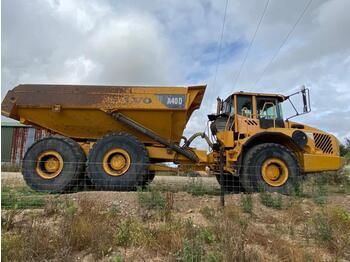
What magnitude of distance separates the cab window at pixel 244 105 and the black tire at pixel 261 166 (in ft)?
3.70

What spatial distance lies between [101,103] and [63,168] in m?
1.85

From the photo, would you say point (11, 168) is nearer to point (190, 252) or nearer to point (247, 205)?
point (247, 205)

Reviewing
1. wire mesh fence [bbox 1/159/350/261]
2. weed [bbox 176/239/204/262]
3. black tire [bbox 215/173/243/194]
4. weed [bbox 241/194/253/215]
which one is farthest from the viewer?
black tire [bbox 215/173/243/194]

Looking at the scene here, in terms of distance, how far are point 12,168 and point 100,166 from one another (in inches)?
615

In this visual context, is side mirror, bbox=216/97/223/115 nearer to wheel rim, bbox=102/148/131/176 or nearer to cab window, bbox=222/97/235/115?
cab window, bbox=222/97/235/115

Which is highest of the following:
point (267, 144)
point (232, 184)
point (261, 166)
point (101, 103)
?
point (101, 103)

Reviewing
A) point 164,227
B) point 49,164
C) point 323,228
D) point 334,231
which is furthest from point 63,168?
point 334,231

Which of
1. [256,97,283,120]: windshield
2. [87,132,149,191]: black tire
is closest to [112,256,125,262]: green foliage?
[87,132,149,191]: black tire

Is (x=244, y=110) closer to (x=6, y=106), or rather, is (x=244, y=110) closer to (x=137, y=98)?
(x=137, y=98)

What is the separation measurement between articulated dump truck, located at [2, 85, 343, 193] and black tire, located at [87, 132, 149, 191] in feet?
0.08

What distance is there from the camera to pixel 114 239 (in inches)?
208

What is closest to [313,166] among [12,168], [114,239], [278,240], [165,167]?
[165,167]

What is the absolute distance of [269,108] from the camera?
1032 centimetres

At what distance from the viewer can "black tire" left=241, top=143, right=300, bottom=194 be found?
920cm
